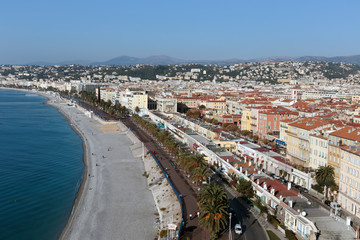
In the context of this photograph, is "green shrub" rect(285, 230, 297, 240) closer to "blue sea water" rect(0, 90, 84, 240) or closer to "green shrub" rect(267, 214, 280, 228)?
"green shrub" rect(267, 214, 280, 228)

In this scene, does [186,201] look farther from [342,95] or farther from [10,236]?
[342,95]

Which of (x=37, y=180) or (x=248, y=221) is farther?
(x=37, y=180)

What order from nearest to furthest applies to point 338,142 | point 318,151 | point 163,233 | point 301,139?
point 163,233 < point 338,142 < point 318,151 < point 301,139

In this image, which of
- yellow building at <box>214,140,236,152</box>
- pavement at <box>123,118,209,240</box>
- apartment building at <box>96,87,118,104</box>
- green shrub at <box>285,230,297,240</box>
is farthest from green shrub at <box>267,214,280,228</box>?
apartment building at <box>96,87,118,104</box>

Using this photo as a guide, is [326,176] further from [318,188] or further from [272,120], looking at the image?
[272,120]

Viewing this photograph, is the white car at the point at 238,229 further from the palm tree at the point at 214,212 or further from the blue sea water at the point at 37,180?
the blue sea water at the point at 37,180

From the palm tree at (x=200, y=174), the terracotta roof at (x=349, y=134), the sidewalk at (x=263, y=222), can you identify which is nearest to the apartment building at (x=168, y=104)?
the palm tree at (x=200, y=174)

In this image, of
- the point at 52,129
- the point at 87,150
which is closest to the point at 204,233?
the point at 87,150

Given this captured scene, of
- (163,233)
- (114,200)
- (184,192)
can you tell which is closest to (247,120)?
(184,192)
